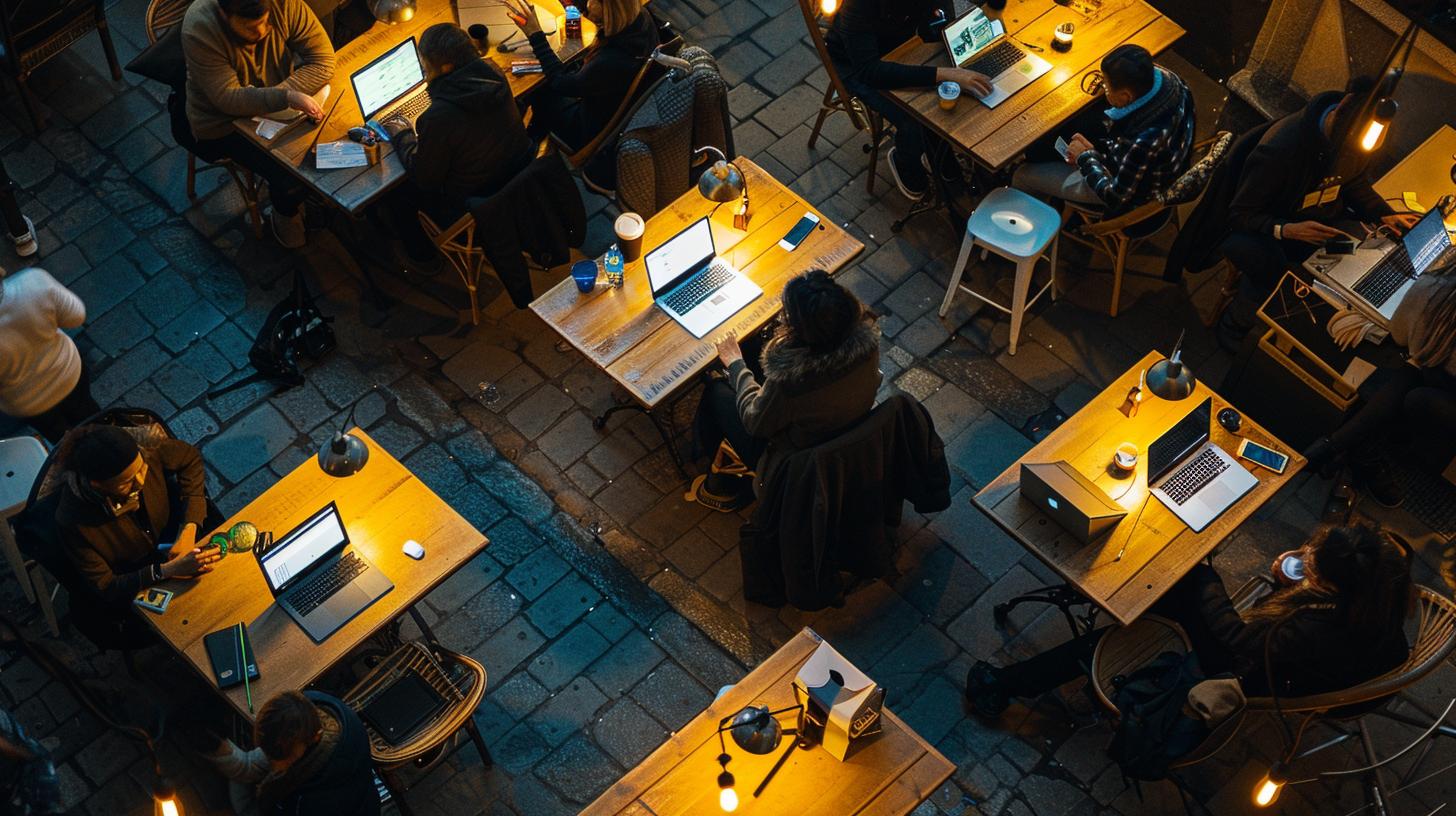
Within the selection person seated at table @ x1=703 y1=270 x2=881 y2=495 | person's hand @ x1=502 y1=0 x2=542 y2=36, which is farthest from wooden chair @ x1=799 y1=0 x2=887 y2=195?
person seated at table @ x1=703 y1=270 x2=881 y2=495

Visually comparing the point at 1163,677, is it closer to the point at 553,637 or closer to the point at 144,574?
the point at 553,637

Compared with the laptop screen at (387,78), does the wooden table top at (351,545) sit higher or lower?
lower

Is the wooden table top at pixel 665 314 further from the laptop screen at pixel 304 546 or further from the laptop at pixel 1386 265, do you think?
the laptop at pixel 1386 265

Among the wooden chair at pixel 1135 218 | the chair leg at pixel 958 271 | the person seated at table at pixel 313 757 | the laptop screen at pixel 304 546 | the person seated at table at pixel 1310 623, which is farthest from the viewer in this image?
the chair leg at pixel 958 271

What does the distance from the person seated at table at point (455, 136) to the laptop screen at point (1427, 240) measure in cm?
468

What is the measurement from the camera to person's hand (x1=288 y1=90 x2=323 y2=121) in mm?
7914

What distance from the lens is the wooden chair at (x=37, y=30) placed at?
337 inches

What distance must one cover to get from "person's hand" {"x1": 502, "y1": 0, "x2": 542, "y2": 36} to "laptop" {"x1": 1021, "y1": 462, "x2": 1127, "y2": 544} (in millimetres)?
3939

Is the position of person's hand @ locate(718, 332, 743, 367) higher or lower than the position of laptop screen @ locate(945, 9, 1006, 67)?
lower

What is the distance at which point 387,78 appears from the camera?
8055 mm

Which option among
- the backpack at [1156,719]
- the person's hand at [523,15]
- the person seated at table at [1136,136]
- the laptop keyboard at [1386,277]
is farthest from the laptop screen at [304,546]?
the laptop keyboard at [1386,277]

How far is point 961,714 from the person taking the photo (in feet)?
23.0

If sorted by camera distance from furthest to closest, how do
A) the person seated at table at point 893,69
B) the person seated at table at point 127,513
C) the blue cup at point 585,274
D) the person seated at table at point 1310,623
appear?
the person seated at table at point 893,69 → the blue cup at point 585,274 → the person seated at table at point 127,513 → the person seated at table at point 1310,623

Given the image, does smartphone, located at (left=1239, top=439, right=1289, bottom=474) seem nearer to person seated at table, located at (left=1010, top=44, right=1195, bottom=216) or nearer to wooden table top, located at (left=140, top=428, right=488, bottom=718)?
person seated at table, located at (left=1010, top=44, right=1195, bottom=216)
